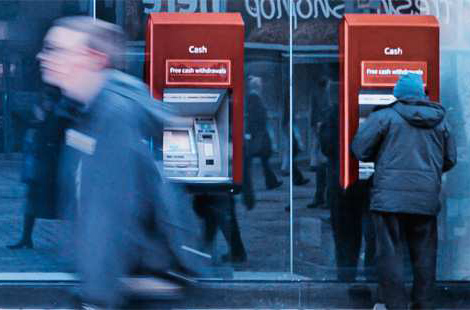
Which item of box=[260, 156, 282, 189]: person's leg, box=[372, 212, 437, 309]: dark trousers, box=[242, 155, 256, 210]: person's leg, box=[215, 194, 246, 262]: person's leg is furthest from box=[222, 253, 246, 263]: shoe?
box=[372, 212, 437, 309]: dark trousers

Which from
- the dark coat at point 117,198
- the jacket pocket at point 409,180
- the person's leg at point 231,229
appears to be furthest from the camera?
the person's leg at point 231,229

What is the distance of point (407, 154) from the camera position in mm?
6988

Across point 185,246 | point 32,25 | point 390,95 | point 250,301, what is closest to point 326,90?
point 390,95

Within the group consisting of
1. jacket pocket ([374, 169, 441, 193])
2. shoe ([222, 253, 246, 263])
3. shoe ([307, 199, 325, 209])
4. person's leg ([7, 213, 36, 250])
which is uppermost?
jacket pocket ([374, 169, 441, 193])

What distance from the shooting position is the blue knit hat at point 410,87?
7.05 m

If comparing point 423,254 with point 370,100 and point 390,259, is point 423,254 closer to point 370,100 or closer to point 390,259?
point 390,259

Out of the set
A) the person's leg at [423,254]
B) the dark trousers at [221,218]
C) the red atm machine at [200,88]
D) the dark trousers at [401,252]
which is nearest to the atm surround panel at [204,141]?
the red atm machine at [200,88]

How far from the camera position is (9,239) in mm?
8055

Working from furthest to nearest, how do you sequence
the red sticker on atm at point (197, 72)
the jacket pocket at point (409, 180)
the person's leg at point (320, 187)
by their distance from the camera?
the person's leg at point (320, 187) < the red sticker on atm at point (197, 72) < the jacket pocket at point (409, 180)

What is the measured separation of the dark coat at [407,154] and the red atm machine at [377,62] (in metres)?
0.74

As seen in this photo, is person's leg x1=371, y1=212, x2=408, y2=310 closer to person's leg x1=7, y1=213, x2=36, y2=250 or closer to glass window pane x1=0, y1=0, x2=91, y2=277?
glass window pane x1=0, y1=0, x2=91, y2=277

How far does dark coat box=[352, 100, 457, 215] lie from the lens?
6.98 metres

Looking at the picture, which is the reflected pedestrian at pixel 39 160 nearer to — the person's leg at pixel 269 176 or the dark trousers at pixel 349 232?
the person's leg at pixel 269 176

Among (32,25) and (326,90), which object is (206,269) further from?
(32,25)
